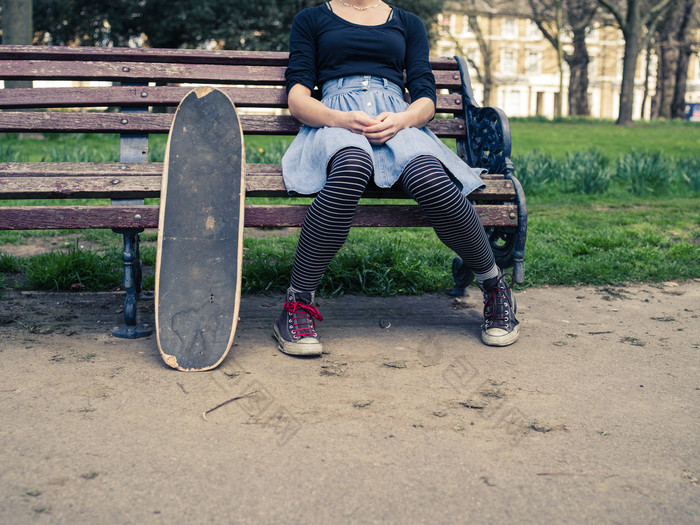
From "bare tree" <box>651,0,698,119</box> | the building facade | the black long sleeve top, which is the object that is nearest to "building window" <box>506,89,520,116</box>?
the building facade

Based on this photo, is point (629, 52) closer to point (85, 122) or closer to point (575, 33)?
point (575, 33)

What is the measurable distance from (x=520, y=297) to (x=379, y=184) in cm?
138

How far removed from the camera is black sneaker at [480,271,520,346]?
295 centimetres

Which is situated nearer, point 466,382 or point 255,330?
point 466,382

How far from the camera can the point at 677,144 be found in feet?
47.1

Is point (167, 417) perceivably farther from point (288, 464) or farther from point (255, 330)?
point (255, 330)

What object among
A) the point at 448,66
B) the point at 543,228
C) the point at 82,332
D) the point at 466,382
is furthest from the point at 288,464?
the point at 543,228

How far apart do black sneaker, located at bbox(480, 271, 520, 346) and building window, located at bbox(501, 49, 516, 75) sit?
56595mm

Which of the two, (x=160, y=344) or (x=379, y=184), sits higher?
(x=379, y=184)

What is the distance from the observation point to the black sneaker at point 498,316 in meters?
2.95

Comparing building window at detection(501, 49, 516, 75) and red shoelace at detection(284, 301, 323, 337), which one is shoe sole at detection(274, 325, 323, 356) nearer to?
red shoelace at detection(284, 301, 323, 337)

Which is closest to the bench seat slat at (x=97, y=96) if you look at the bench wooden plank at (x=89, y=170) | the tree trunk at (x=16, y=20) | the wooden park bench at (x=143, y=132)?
the wooden park bench at (x=143, y=132)

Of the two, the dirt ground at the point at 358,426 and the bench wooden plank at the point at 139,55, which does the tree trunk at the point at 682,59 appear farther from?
the dirt ground at the point at 358,426

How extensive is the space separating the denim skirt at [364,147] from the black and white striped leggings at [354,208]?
0.06 meters
